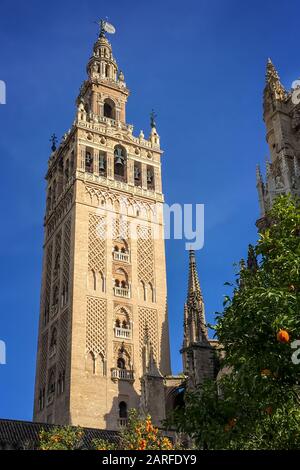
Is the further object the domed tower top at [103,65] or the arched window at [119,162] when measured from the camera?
the domed tower top at [103,65]

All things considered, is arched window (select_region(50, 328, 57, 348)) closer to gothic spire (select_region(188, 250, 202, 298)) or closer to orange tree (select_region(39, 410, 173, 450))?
gothic spire (select_region(188, 250, 202, 298))

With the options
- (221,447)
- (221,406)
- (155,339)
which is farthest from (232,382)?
(155,339)

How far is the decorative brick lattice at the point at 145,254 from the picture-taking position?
44.2m

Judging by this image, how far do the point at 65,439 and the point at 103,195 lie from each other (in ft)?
91.1

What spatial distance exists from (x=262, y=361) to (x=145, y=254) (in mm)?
33684

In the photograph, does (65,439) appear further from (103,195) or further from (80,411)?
(103,195)

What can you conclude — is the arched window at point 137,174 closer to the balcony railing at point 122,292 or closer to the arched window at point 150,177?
the arched window at point 150,177

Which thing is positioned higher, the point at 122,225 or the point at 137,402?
the point at 122,225

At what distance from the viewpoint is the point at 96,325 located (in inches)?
1567

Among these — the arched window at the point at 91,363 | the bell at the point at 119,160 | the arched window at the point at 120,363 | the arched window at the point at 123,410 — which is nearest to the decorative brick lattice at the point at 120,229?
the bell at the point at 119,160

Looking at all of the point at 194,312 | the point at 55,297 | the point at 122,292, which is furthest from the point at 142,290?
the point at 194,312

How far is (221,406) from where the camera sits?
13.6m

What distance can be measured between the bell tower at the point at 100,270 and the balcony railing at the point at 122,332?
2.8 inches

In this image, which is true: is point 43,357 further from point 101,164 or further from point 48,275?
point 101,164
